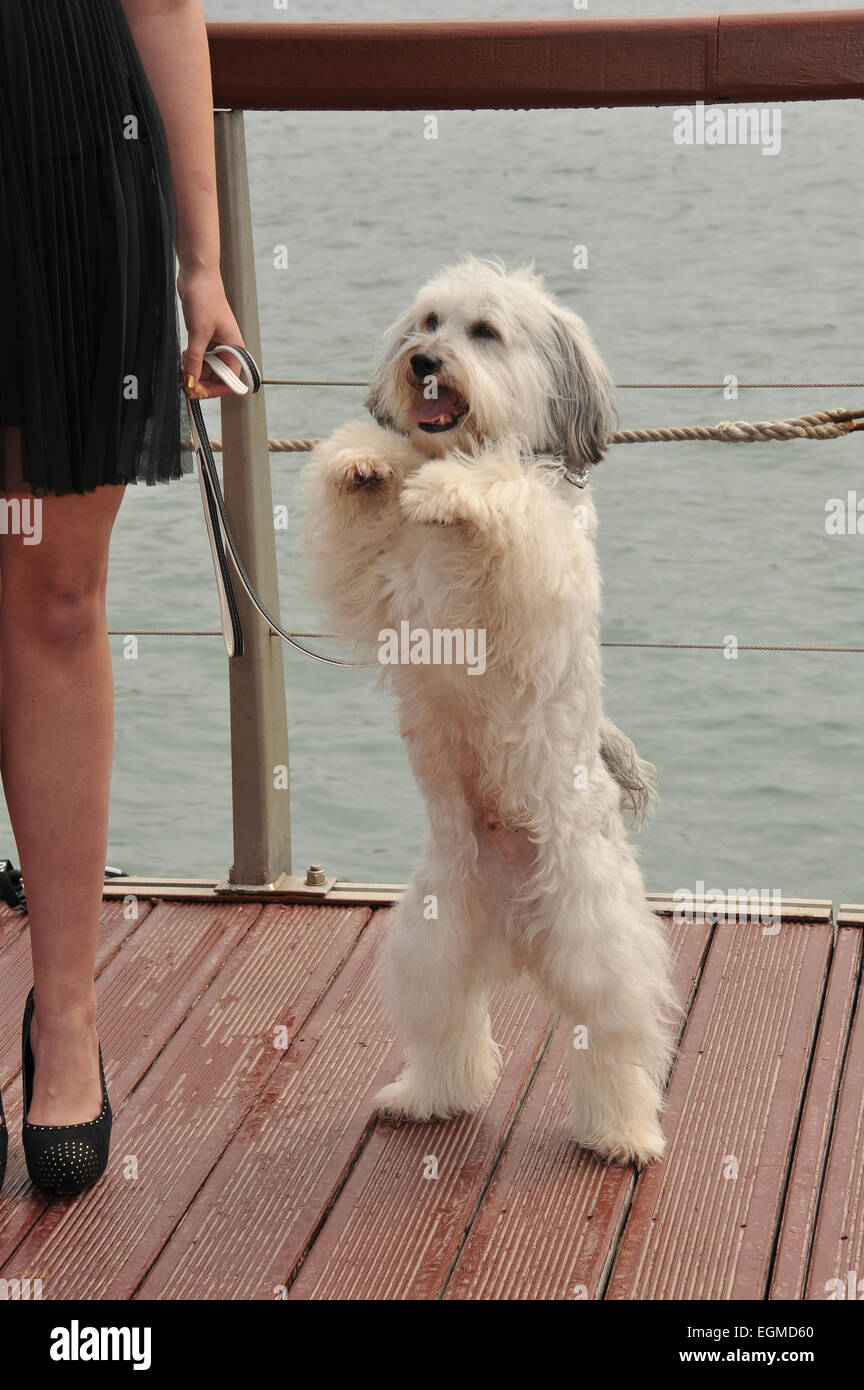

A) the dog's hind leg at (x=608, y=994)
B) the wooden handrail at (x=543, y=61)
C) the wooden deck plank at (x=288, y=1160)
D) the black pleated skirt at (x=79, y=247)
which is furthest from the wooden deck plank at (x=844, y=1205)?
the wooden handrail at (x=543, y=61)

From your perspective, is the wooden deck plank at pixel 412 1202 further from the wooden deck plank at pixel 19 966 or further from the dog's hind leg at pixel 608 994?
the wooden deck plank at pixel 19 966

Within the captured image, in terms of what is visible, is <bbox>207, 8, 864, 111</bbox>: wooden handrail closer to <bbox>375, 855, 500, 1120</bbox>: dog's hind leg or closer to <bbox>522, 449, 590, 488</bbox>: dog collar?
<bbox>522, 449, 590, 488</bbox>: dog collar

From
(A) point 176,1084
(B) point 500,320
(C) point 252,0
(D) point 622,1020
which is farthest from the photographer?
(C) point 252,0

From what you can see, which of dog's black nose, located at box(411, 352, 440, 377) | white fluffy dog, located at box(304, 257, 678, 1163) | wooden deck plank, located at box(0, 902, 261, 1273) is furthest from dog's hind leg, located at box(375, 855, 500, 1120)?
dog's black nose, located at box(411, 352, 440, 377)

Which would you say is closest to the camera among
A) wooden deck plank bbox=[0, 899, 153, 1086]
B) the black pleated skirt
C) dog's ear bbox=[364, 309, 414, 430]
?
the black pleated skirt

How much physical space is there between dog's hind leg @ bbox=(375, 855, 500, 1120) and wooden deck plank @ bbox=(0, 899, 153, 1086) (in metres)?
0.47

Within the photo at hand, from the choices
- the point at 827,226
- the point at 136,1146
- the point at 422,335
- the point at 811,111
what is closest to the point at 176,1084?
the point at 136,1146

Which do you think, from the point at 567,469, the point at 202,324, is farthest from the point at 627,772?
the point at 202,324

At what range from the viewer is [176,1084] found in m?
2.06

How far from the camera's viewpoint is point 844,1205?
1788mm

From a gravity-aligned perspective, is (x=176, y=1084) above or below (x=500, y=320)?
below

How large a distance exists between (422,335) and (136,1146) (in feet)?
3.34

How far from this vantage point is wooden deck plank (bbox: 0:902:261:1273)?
183cm

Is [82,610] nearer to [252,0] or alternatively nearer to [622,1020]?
[622,1020]
